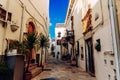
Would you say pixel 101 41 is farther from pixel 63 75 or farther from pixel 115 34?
pixel 63 75

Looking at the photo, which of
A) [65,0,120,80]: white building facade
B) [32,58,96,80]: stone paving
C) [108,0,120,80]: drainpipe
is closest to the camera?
[108,0,120,80]: drainpipe

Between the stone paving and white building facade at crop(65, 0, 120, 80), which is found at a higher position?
white building facade at crop(65, 0, 120, 80)

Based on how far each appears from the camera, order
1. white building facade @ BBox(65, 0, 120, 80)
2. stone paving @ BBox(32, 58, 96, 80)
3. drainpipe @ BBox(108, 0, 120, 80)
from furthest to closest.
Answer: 1. stone paving @ BBox(32, 58, 96, 80)
2. white building facade @ BBox(65, 0, 120, 80)
3. drainpipe @ BBox(108, 0, 120, 80)

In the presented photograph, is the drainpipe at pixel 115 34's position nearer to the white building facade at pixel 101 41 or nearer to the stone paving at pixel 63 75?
the white building facade at pixel 101 41

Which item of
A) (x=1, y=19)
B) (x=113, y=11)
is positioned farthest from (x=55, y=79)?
(x=113, y=11)

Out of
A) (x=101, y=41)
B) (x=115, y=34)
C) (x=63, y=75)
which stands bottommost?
(x=63, y=75)

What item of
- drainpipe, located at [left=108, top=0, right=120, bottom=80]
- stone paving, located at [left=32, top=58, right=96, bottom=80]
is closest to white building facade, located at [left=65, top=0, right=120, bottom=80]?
drainpipe, located at [left=108, top=0, right=120, bottom=80]

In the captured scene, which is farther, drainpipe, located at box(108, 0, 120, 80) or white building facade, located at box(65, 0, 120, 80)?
white building facade, located at box(65, 0, 120, 80)

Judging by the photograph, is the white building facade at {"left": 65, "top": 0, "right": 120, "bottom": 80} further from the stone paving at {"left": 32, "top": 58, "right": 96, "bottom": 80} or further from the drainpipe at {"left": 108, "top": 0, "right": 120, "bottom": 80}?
the stone paving at {"left": 32, "top": 58, "right": 96, "bottom": 80}

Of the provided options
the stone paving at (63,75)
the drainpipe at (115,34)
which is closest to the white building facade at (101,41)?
the drainpipe at (115,34)

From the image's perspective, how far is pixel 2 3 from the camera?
4.44 meters

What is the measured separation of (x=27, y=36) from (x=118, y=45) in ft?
15.9

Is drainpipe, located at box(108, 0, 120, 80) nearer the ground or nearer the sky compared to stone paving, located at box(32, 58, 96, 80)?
nearer the sky

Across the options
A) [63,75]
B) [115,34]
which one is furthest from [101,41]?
[63,75]
